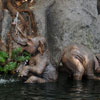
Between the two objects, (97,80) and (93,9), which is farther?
(93,9)

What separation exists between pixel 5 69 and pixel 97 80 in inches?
118

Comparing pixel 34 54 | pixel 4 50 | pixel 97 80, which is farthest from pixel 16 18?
pixel 97 80

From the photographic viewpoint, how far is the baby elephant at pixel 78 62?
7633mm

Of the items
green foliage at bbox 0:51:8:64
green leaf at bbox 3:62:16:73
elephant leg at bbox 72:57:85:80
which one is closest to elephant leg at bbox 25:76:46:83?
elephant leg at bbox 72:57:85:80

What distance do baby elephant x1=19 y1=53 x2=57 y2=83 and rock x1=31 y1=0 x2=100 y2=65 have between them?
14.0ft

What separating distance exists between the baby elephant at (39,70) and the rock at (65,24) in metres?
4.27

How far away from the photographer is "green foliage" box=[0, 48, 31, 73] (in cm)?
821

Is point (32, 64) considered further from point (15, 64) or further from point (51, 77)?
point (15, 64)

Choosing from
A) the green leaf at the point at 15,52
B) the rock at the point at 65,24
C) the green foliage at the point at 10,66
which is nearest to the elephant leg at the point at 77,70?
the green leaf at the point at 15,52

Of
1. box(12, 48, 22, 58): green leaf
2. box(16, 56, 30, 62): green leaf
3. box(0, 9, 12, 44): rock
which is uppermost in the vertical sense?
box(0, 9, 12, 44): rock

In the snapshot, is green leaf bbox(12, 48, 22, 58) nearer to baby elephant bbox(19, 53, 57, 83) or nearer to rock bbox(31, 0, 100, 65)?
baby elephant bbox(19, 53, 57, 83)

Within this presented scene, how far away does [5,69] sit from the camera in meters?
8.26

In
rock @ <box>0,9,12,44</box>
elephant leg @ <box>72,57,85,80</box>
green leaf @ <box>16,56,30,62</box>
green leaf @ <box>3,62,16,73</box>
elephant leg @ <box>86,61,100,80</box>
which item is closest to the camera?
elephant leg @ <box>72,57,85,80</box>

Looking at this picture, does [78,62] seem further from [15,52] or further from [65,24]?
[65,24]
